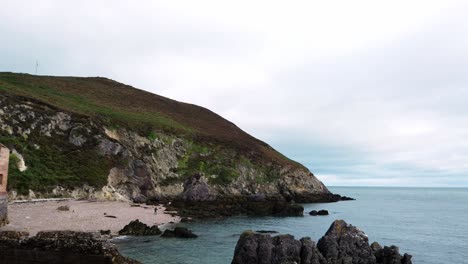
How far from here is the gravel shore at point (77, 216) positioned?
143 feet

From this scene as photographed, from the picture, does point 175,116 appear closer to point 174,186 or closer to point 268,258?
point 174,186

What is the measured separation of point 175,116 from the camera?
13300 centimetres

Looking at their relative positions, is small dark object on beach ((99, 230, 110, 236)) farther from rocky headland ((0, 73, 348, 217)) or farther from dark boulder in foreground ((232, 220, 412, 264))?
rocky headland ((0, 73, 348, 217))

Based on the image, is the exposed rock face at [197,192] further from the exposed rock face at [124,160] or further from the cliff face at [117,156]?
the cliff face at [117,156]

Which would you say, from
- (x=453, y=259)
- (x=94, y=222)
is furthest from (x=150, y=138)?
(x=453, y=259)

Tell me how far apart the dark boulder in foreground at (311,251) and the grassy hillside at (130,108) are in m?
73.6

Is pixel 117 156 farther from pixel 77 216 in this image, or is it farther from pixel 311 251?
pixel 311 251

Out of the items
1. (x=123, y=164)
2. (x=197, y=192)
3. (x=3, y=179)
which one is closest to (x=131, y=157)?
(x=123, y=164)

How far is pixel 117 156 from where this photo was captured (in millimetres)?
85062

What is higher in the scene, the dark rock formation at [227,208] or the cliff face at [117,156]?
the cliff face at [117,156]

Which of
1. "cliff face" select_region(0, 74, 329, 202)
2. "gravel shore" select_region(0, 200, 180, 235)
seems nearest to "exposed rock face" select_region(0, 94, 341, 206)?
"cliff face" select_region(0, 74, 329, 202)

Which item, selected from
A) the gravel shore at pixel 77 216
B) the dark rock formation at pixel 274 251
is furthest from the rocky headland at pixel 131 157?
the dark rock formation at pixel 274 251

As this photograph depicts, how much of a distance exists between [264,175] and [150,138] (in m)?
33.0

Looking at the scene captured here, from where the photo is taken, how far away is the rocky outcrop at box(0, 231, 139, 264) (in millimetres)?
14742
